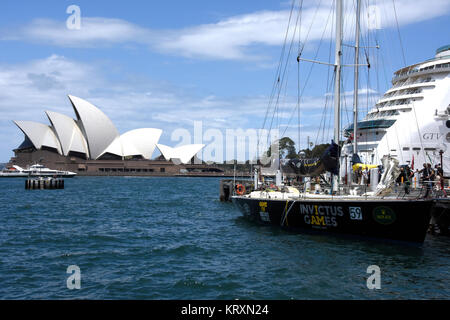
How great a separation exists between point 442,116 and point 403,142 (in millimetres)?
2579

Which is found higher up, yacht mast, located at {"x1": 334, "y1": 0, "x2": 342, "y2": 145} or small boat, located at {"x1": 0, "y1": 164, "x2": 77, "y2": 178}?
yacht mast, located at {"x1": 334, "y1": 0, "x2": 342, "y2": 145}

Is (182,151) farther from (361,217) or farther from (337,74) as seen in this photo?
(361,217)

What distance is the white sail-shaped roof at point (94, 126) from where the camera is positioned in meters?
89.7

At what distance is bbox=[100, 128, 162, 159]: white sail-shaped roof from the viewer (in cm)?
10756

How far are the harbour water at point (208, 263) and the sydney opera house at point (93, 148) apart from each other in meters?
77.0

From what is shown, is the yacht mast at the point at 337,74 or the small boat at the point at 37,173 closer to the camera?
the yacht mast at the point at 337,74

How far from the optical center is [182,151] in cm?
12044

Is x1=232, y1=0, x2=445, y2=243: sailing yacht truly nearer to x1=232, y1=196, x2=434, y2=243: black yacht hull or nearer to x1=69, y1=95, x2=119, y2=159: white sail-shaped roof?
x1=232, y1=196, x2=434, y2=243: black yacht hull

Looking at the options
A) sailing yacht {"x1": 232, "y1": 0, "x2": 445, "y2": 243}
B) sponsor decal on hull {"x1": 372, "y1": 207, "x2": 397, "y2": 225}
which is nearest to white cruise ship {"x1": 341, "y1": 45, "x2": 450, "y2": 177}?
sailing yacht {"x1": 232, "y1": 0, "x2": 445, "y2": 243}

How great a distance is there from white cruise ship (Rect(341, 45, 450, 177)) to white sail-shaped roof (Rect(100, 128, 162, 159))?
3104 inches

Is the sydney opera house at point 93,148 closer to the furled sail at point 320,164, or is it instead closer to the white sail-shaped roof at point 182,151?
the white sail-shaped roof at point 182,151
